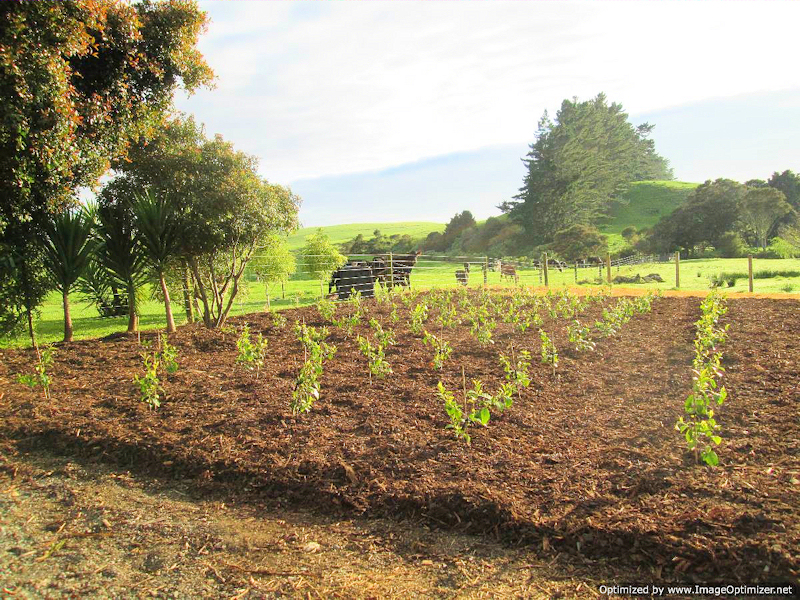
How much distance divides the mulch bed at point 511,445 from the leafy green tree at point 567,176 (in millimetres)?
45664

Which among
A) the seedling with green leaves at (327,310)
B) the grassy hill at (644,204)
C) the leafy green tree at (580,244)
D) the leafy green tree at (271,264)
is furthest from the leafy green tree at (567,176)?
the seedling with green leaves at (327,310)

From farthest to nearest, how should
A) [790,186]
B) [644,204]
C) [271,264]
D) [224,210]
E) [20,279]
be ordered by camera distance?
[644,204]
[790,186]
[271,264]
[224,210]
[20,279]

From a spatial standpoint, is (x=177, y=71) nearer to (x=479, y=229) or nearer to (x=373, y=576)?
(x=373, y=576)

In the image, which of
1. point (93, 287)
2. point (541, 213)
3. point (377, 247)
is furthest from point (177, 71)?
point (541, 213)

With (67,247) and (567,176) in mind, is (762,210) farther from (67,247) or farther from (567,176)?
(67,247)

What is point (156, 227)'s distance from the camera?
8.51m

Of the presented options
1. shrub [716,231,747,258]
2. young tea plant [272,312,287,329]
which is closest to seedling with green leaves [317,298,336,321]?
young tea plant [272,312,287,329]

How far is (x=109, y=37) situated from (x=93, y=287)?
16.7 ft

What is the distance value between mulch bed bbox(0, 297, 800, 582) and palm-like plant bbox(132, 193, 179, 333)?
2.69 m

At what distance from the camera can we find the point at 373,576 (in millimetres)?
2459

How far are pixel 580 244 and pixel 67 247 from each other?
130 feet

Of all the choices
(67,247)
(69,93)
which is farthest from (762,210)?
(69,93)

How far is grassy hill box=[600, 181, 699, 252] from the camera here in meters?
56.2

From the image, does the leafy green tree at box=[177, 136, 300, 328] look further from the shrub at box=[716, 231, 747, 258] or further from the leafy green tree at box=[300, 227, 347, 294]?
the shrub at box=[716, 231, 747, 258]
